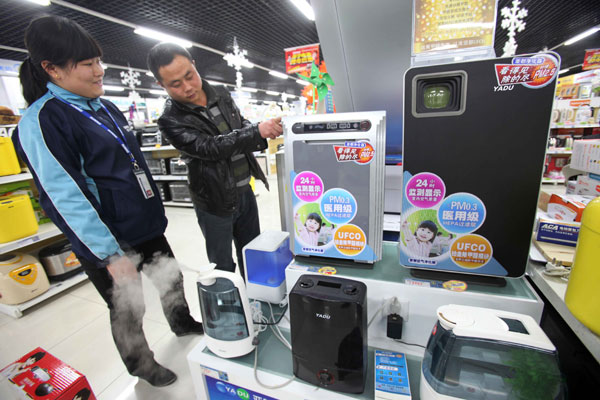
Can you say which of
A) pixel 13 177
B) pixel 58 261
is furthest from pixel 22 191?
pixel 58 261

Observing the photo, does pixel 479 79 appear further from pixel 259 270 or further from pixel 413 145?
pixel 259 270

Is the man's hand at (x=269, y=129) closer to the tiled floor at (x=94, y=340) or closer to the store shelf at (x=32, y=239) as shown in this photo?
the tiled floor at (x=94, y=340)

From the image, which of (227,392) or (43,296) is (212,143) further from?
(43,296)

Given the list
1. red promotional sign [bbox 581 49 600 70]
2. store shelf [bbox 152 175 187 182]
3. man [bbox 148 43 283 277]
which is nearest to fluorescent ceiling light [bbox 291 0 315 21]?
store shelf [bbox 152 175 187 182]

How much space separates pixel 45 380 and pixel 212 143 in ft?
3.75

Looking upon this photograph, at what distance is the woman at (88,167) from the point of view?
2.84 ft

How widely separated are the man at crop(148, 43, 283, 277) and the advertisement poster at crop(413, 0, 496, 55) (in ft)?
1.85

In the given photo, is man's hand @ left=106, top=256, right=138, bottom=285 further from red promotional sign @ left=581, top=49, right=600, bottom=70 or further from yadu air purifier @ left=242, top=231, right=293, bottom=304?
red promotional sign @ left=581, top=49, right=600, bottom=70

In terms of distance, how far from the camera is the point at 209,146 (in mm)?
1181

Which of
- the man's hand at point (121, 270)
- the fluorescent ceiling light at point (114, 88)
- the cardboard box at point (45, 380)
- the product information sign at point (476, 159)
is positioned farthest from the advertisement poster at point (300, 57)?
the fluorescent ceiling light at point (114, 88)

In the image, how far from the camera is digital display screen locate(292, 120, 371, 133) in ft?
2.14

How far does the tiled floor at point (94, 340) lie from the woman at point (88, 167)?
24 centimetres

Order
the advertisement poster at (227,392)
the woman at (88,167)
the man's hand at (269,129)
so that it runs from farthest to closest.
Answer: the man's hand at (269,129) → the woman at (88,167) → the advertisement poster at (227,392)

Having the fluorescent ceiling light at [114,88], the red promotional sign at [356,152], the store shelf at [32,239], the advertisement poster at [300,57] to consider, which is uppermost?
the fluorescent ceiling light at [114,88]
